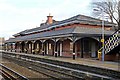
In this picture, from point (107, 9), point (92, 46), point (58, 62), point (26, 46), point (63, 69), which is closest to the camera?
point (63, 69)

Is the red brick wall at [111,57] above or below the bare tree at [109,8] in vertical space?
below

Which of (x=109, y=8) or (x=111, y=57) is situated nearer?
(x=111, y=57)

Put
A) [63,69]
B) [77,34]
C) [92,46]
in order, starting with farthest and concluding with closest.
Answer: [92,46] < [77,34] < [63,69]

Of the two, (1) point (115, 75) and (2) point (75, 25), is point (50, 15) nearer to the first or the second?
(2) point (75, 25)

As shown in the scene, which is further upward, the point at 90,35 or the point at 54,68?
the point at 90,35

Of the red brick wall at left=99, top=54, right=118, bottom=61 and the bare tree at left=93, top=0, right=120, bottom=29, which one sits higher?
the bare tree at left=93, top=0, right=120, bottom=29

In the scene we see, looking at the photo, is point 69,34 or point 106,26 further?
point 106,26

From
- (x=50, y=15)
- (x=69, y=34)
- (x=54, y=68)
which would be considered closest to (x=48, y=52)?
(x=69, y=34)

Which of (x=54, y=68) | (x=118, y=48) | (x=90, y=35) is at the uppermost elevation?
(x=90, y=35)

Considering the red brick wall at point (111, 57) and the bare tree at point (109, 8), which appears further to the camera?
the bare tree at point (109, 8)

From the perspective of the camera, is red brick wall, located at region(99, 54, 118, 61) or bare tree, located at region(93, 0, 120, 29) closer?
red brick wall, located at region(99, 54, 118, 61)

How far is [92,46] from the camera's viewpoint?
91.4 ft

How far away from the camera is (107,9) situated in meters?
49.8

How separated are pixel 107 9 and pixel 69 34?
2883 cm
